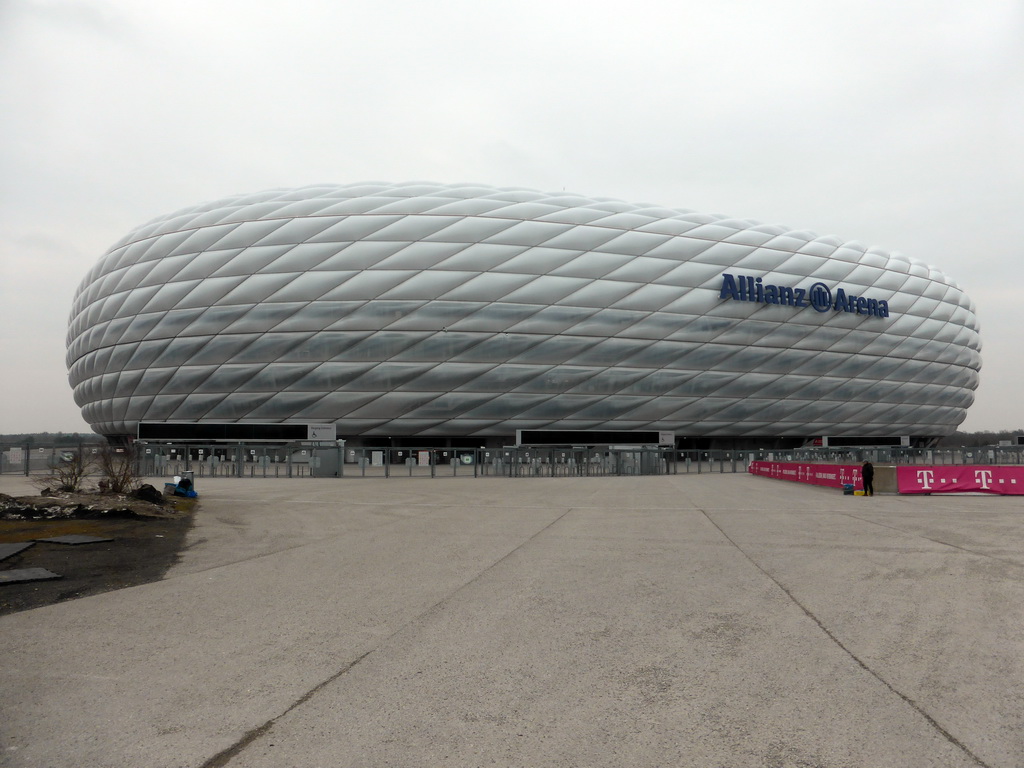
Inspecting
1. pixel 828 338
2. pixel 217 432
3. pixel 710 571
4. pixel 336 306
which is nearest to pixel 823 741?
pixel 710 571

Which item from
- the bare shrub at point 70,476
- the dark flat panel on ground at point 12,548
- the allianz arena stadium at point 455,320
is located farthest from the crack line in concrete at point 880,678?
the allianz arena stadium at point 455,320

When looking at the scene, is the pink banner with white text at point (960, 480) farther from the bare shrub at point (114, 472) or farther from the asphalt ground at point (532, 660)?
the bare shrub at point (114, 472)

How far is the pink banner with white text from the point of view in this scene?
21609mm

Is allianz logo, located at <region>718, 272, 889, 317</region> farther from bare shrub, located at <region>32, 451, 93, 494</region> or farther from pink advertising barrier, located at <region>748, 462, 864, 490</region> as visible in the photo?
bare shrub, located at <region>32, 451, 93, 494</region>

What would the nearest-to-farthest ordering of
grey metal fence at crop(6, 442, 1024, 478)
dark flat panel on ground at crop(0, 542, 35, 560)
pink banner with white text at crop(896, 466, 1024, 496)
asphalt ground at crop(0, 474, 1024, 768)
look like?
1. asphalt ground at crop(0, 474, 1024, 768)
2. dark flat panel on ground at crop(0, 542, 35, 560)
3. pink banner with white text at crop(896, 466, 1024, 496)
4. grey metal fence at crop(6, 442, 1024, 478)

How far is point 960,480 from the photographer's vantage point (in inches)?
860

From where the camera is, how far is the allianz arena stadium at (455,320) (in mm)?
40469

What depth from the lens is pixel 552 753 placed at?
134 inches

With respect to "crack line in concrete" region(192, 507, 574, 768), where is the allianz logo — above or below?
above

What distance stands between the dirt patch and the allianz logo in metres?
38.1

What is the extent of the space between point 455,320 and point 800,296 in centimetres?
2430

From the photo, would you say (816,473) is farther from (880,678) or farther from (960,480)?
(880,678)

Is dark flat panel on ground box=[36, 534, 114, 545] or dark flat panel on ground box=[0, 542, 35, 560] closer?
dark flat panel on ground box=[0, 542, 35, 560]

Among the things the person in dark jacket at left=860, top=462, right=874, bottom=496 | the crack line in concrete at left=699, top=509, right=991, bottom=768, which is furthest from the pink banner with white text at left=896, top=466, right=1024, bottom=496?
the crack line in concrete at left=699, top=509, right=991, bottom=768
